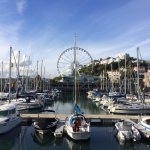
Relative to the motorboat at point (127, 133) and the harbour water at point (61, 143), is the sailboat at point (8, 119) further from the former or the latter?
the motorboat at point (127, 133)

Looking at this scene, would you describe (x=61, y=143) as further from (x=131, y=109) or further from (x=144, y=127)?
(x=131, y=109)

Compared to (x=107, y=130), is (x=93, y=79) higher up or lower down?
higher up

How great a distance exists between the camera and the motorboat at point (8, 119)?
34219 millimetres

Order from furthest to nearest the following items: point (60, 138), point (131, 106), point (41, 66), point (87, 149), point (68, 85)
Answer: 1. point (68, 85)
2. point (41, 66)
3. point (131, 106)
4. point (60, 138)
5. point (87, 149)

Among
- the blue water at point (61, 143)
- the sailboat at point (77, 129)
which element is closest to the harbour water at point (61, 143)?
the blue water at point (61, 143)

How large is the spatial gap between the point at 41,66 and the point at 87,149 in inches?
2927

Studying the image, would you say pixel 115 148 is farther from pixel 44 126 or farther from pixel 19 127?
pixel 19 127

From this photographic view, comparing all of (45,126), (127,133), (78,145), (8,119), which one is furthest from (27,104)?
(127,133)

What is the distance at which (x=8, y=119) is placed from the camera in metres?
35.5

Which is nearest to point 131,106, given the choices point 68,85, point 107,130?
point 107,130

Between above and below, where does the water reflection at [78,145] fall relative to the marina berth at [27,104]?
below

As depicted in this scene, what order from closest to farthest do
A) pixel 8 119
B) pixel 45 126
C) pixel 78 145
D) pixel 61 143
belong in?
pixel 78 145
pixel 61 143
pixel 45 126
pixel 8 119

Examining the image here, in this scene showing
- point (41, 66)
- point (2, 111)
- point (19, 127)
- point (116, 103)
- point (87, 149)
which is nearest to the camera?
point (87, 149)

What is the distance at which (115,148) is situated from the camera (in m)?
30.1
